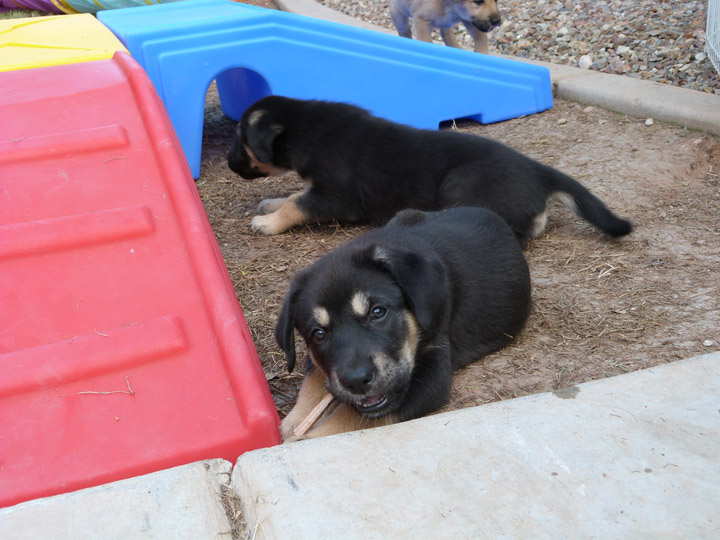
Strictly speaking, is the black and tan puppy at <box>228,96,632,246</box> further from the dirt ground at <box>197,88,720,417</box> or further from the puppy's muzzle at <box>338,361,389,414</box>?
the puppy's muzzle at <box>338,361,389,414</box>

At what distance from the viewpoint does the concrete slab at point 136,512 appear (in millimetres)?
1809

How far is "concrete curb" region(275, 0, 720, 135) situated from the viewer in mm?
5551

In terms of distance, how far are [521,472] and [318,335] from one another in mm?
1021

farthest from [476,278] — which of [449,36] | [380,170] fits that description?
[449,36]

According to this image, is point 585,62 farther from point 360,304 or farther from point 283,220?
point 360,304

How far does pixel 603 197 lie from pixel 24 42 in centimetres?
459

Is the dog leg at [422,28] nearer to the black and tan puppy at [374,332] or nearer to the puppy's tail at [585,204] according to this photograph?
the puppy's tail at [585,204]

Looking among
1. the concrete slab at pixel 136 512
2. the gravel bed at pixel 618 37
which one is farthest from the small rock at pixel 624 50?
the concrete slab at pixel 136 512

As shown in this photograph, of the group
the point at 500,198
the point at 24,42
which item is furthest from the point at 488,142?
the point at 24,42

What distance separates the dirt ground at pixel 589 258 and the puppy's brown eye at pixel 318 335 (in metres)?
0.48

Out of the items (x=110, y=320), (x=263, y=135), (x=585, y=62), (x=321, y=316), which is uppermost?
(x=110, y=320)

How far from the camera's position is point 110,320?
269 centimetres

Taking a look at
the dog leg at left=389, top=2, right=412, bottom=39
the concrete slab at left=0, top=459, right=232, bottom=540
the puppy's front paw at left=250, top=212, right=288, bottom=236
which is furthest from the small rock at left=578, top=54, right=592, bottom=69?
the concrete slab at left=0, top=459, right=232, bottom=540

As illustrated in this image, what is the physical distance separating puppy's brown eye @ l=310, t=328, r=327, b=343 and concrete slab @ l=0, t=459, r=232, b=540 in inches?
29.8
